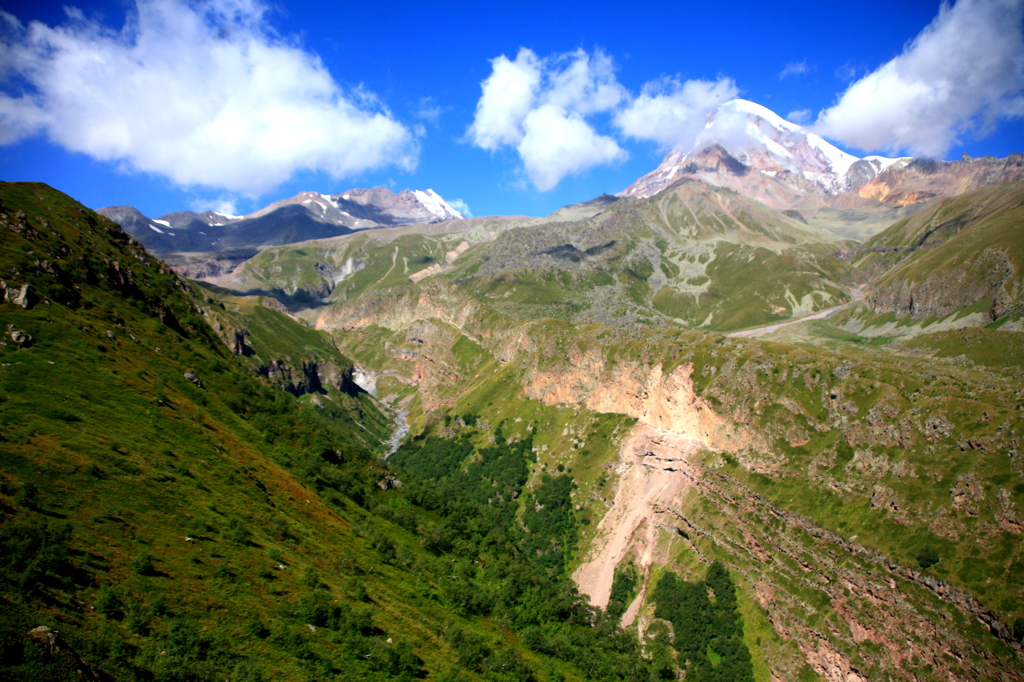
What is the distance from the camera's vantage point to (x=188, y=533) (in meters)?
35.1

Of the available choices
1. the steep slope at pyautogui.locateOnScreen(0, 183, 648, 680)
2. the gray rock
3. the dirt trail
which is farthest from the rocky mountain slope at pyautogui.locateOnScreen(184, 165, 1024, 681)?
the gray rock

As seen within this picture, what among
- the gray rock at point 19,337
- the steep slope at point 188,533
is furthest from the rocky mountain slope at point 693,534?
the steep slope at point 188,533

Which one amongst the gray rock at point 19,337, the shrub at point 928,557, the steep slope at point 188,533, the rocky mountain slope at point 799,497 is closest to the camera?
the steep slope at point 188,533

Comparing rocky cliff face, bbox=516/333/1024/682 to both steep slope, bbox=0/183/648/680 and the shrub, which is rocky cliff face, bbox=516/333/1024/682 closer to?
the shrub

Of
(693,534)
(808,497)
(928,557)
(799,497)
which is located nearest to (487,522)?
(693,534)

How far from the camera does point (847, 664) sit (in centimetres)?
6594

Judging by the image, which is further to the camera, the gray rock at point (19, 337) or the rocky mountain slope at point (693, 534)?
the gray rock at point (19, 337)

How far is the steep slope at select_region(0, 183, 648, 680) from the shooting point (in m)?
25.5

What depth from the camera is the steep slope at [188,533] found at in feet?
83.7

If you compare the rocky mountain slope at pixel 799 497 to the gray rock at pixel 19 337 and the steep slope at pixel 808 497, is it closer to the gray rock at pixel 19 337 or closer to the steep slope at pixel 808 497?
the steep slope at pixel 808 497

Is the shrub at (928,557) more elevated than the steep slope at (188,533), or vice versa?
the shrub at (928,557)

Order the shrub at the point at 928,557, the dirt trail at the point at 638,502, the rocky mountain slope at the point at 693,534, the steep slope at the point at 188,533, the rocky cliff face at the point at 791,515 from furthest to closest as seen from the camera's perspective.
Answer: the dirt trail at the point at 638,502 < the shrub at the point at 928,557 < the rocky cliff face at the point at 791,515 < the rocky mountain slope at the point at 693,534 < the steep slope at the point at 188,533

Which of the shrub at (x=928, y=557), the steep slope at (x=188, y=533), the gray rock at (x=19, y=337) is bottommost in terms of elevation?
the steep slope at (x=188, y=533)

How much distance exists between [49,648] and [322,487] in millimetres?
45086
